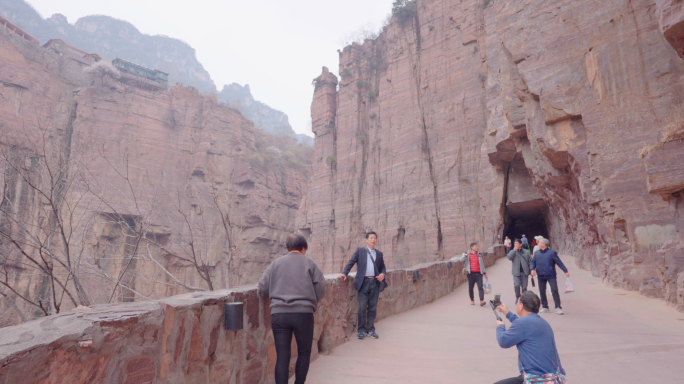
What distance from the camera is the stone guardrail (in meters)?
1.77

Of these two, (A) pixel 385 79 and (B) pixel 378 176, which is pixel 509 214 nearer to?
(B) pixel 378 176

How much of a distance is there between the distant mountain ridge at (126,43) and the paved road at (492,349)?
198ft

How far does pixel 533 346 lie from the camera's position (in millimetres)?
3006

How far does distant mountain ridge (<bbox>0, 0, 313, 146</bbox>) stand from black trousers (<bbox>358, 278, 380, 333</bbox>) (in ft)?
200

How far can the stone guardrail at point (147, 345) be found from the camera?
5.81 feet

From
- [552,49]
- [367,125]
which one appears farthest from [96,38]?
[552,49]

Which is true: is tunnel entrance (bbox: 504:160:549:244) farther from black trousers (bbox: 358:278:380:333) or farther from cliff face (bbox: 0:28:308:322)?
cliff face (bbox: 0:28:308:322)

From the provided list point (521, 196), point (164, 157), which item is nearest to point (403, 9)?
point (521, 196)

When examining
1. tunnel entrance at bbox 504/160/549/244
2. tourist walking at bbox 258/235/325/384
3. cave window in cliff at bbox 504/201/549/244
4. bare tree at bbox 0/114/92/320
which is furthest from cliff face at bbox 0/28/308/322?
tourist walking at bbox 258/235/325/384

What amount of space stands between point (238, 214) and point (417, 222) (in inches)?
798

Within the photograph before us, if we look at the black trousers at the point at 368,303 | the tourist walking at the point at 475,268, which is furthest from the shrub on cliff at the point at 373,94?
the black trousers at the point at 368,303

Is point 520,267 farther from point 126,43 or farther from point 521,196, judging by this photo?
point 126,43

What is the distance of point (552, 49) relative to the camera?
43.6 feet

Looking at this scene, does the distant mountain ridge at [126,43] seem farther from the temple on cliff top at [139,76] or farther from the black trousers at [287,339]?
the black trousers at [287,339]
